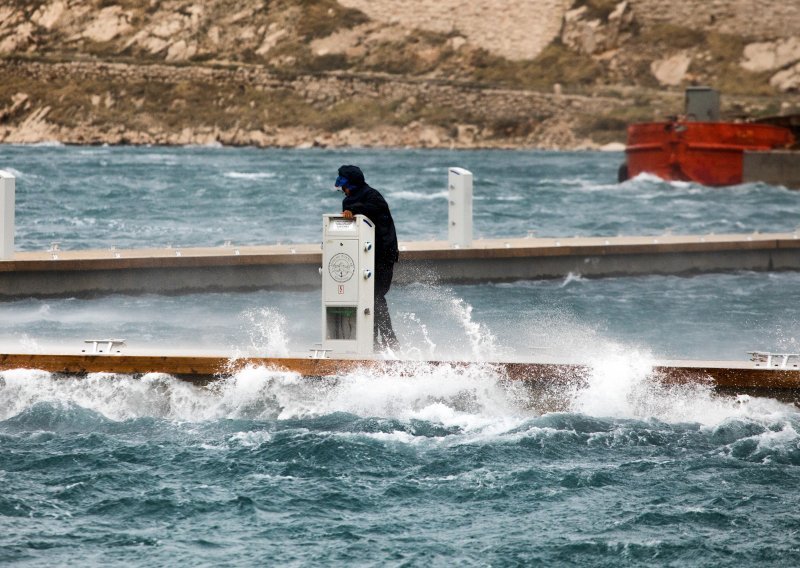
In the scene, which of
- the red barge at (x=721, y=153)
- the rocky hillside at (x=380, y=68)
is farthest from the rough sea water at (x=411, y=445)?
the rocky hillside at (x=380, y=68)

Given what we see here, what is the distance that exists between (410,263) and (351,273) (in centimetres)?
769

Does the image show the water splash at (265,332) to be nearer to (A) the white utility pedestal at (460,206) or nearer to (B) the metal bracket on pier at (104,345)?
(B) the metal bracket on pier at (104,345)

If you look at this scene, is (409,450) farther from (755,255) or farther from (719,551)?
(755,255)

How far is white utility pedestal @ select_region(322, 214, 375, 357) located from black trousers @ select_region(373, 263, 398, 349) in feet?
0.99

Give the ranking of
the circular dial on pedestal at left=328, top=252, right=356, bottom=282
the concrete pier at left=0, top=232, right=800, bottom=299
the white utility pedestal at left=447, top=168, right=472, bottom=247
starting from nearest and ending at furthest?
1. the circular dial on pedestal at left=328, top=252, right=356, bottom=282
2. the concrete pier at left=0, top=232, right=800, bottom=299
3. the white utility pedestal at left=447, top=168, right=472, bottom=247

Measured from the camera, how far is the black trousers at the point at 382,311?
44.2ft

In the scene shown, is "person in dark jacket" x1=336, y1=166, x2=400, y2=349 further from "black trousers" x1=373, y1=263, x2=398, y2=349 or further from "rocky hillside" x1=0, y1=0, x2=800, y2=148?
"rocky hillside" x1=0, y1=0, x2=800, y2=148

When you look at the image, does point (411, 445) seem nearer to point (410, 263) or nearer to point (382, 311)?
point (382, 311)

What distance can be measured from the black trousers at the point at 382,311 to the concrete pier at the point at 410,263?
21.8 ft

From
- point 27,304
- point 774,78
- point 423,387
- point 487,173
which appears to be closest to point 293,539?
point 423,387

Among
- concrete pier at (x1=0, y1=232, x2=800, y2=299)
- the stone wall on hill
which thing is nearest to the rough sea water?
concrete pier at (x1=0, y1=232, x2=800, y2=299)

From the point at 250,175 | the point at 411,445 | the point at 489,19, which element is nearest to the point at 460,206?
the point at 411,445

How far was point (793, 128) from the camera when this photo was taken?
5450 centimetres

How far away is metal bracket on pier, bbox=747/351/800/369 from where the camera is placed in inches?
510
